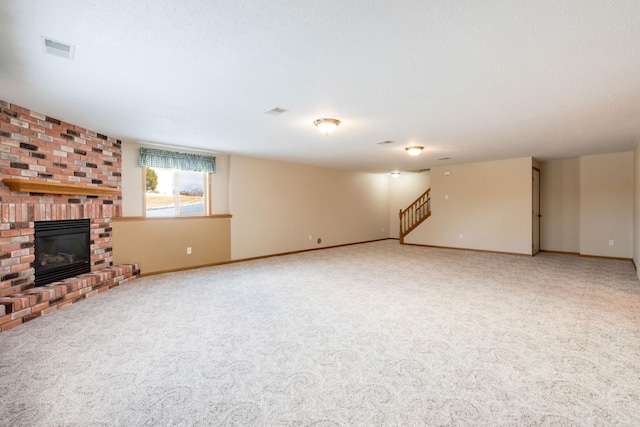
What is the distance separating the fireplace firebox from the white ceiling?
4.69ft

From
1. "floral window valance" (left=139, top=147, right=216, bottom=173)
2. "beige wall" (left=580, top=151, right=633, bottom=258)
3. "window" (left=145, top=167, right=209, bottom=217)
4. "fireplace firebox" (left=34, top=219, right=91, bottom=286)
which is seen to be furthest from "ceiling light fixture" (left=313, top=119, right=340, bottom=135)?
"beige wall" (left=580, top=151, right=633, bottom=258)

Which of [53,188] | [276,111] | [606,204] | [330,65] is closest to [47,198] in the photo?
[53,188]

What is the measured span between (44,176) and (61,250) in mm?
1014

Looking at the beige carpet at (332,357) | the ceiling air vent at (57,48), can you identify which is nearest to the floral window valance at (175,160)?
the beige carpet at (332,357)

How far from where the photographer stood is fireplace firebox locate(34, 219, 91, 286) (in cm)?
380

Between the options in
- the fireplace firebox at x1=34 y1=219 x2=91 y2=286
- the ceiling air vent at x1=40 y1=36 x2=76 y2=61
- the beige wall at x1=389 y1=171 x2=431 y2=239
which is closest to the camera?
Result: the ceiling air vent at x1=40 y1=36 x2=76 y2=61

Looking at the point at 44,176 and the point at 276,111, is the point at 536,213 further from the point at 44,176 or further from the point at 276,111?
the point at 44,176

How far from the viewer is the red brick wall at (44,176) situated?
3.38 metres

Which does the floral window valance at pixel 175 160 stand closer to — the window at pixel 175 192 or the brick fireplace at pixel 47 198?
the window at pixel 175 192

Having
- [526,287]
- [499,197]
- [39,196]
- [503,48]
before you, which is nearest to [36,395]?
[39,196]

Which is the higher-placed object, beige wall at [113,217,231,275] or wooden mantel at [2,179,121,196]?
wooden mantel at [2,179,121,196]

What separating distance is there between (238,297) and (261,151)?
312cm

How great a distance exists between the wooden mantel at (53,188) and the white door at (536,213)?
28.3 feet

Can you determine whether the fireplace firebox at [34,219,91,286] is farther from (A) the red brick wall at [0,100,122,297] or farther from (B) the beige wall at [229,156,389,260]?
(B) the beige wall at [229,156,389,260]
